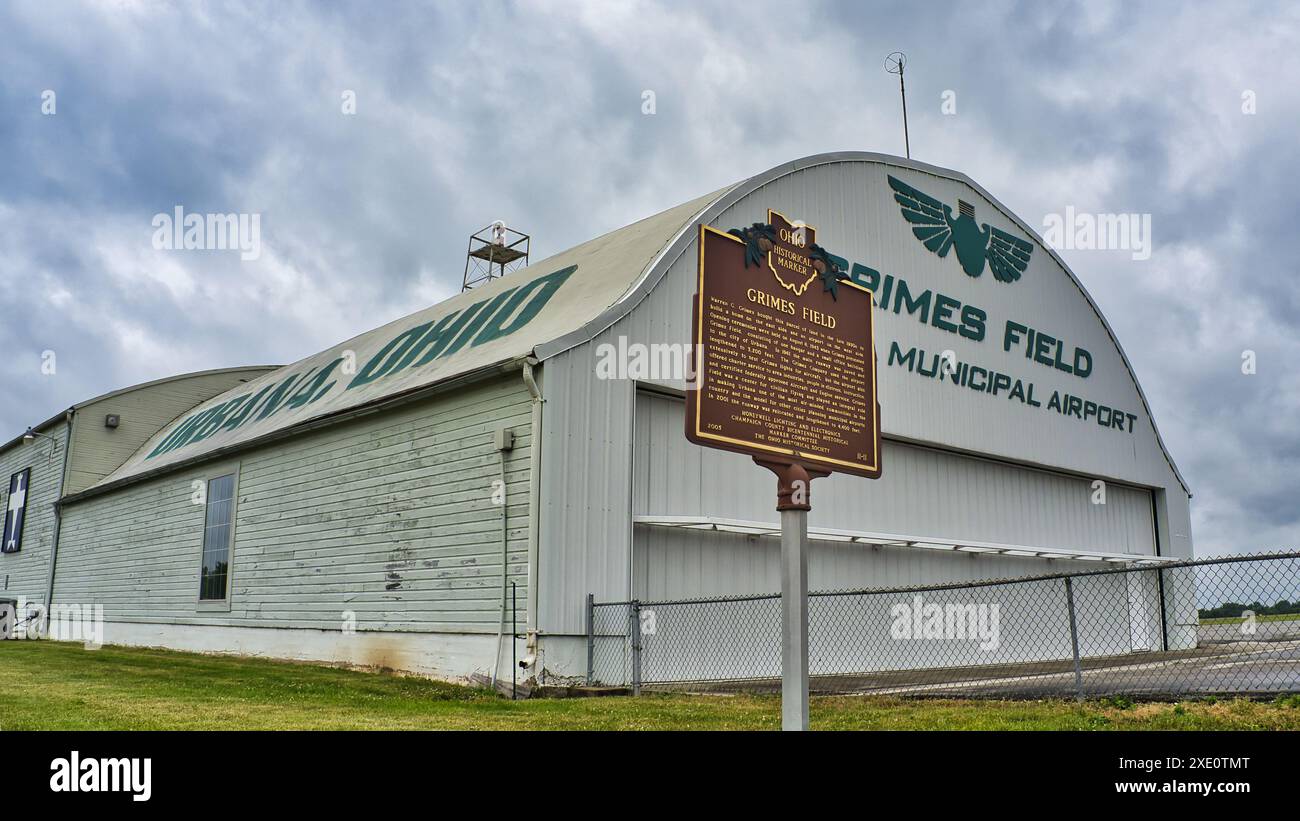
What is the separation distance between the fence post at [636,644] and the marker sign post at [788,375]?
6.16 meters

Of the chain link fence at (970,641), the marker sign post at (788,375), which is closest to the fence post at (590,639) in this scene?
the chain link fence at (970,641)

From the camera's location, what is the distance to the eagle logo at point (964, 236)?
21.5m

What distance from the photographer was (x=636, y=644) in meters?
13.9

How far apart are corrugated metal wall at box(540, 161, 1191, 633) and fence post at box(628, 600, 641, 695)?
54 centimetres

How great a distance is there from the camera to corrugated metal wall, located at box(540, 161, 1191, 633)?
14016 mm

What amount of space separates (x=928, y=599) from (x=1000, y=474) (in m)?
4.18

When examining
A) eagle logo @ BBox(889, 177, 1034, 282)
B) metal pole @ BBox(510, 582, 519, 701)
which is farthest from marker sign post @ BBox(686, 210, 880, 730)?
eagle logo @ BBox(889, 177, 1034, 282)

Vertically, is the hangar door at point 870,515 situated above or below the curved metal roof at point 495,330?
below

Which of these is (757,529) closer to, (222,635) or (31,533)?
(222,635)

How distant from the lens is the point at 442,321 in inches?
832

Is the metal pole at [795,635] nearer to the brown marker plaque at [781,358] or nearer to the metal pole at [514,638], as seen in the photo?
the brown marker plaque at [781,358]

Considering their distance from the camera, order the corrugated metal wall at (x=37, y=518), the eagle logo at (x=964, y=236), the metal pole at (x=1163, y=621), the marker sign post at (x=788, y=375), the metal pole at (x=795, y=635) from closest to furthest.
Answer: the metal pole at (x=795, y=635) < the marker sign post at (x=788, y=375) < the eagle logo at (x=964, y=236) < the metal pole at (x=1163, y=621) < the corrugated metal wall at (x=37, y=518)

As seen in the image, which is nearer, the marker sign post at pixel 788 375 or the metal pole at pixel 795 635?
the metal pole at pixel 795 635
